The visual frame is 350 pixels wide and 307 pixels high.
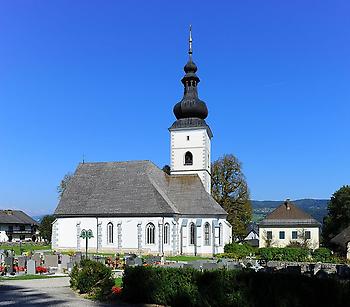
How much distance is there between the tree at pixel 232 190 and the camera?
61344 millimetres

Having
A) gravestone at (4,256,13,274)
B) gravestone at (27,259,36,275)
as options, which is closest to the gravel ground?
gravestone at (27,259,36,275)

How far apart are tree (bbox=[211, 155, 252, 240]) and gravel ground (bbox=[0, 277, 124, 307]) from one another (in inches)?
1554

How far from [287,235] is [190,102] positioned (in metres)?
23.7

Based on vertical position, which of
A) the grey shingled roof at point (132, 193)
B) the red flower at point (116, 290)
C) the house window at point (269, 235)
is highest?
the grey shingled roof at point (132, 193)

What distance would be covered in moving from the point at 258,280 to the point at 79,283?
8.41 m

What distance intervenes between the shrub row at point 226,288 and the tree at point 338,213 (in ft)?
158

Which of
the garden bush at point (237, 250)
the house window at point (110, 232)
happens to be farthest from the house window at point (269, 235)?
the house window at point (110, 232)

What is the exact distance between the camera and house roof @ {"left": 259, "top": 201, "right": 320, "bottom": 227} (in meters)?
61.4

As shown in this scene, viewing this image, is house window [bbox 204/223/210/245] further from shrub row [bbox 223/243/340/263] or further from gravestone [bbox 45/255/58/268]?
gravestone [bbox 45/255/58/268]

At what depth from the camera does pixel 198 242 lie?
45.7 m

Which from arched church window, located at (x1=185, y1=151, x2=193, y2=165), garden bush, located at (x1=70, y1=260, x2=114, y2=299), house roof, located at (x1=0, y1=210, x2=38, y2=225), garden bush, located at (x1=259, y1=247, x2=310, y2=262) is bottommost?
garden bush, located at (x1=259, y1=247, x2=310, y2=262)

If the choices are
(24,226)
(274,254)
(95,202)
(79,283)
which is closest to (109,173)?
(95,202)

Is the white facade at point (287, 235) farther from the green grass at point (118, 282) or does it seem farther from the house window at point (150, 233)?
the green grass at point (118, 282)

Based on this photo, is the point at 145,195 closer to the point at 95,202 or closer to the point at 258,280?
the point at 95,202
